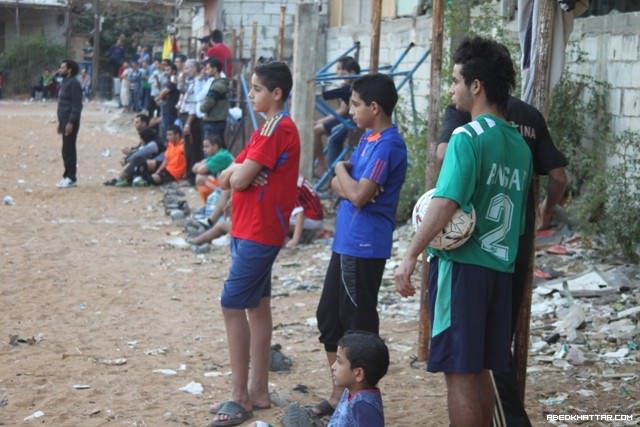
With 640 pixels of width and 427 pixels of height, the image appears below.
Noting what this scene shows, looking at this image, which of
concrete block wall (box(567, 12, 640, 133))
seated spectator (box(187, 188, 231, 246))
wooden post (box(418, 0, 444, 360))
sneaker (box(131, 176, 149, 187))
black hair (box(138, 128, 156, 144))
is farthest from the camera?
black hair (box(138, 128, 156, 144))

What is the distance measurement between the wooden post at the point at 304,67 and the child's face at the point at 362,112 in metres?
6.64

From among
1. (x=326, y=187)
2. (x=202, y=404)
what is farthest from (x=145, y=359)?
(x=326, y=187)

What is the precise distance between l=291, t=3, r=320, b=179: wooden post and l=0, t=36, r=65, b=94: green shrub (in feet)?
111

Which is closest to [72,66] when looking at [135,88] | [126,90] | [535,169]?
[535,169]

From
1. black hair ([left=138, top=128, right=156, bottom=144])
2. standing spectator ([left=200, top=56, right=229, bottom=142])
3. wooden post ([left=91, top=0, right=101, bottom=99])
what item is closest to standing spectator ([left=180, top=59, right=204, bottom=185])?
standing spectator ([left=200, top=56, right=229, bottom=142])

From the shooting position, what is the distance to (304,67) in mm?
11945

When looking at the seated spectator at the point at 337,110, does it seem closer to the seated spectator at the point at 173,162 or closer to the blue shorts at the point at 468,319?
the seated spectator at the point at 173,162

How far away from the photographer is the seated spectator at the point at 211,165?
11703 mm

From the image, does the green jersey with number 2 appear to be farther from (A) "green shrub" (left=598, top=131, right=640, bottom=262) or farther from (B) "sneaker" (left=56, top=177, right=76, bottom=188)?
(B) "sneaker" (left=56, top=177, right=76, bottom=188)

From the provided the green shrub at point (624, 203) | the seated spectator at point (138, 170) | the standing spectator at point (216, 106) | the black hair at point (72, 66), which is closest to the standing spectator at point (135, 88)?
the seated spectator at point (138, 170)

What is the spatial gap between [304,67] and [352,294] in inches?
280

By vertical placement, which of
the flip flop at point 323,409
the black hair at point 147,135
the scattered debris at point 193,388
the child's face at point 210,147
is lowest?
the scattered debris at point 193,388

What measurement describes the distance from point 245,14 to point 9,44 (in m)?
22.7

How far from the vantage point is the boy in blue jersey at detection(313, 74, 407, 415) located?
5.10m
